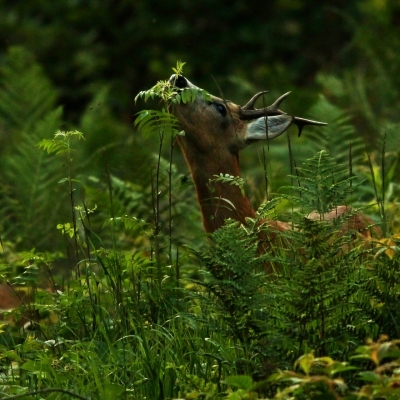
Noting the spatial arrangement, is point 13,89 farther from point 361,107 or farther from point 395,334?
point 395,334

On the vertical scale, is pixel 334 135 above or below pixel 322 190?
above

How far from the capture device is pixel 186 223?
7492mm

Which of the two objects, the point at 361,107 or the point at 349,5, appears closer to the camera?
the point at 361,107

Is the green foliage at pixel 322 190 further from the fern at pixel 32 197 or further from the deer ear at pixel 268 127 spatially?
the fern at pixel 32 197

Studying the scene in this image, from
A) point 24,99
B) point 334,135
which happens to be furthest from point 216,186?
point 24,99

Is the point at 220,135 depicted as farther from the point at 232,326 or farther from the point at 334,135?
the point at 232,326

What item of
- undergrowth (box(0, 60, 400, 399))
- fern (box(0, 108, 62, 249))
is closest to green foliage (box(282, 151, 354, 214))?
undergrowth (box(0, 60, 400, 399))

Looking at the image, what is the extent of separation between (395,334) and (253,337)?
1.78ft

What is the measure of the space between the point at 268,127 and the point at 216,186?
572 millimetres

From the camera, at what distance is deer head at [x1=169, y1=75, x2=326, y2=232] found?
21.5 ft

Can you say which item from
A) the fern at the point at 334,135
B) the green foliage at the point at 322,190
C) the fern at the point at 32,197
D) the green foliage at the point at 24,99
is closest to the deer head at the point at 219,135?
the fern at the point at 334,135

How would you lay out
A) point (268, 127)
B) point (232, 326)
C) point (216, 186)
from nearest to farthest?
point (232, 326) → point (216, 186) → point (268, 127)

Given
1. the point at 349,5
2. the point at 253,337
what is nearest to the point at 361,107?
the point at 349,5

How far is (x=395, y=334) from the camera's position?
4086 millimetres
